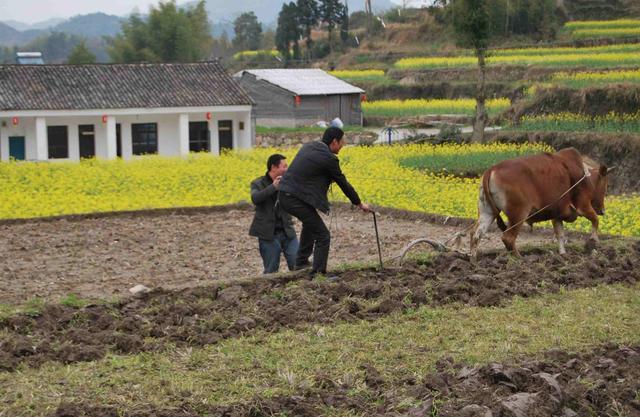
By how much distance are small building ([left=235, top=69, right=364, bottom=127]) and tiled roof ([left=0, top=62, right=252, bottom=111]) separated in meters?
8.63

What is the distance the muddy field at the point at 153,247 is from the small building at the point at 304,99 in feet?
88.5

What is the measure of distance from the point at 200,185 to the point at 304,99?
78.3ft

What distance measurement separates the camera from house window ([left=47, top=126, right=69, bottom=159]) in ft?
119

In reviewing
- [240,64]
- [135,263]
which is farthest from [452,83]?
[135,263]

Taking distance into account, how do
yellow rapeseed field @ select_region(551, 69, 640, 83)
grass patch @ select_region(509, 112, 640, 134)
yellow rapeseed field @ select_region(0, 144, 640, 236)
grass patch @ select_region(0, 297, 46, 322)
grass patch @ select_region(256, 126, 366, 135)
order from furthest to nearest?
grass patch @ select_region(256, 126, 366, 135), yellow rapeseed field @ select_region(551, 69, 640, 83), grass patch @ select_region(509, 112, 640, 134), yellow rapeseed field @ select_region(0, 144, 640, 236), grass patch @ select_region(0, 297, 46, 322)

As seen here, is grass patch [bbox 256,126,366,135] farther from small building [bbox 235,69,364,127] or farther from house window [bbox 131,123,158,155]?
house window [bbox 131,123,158,155]

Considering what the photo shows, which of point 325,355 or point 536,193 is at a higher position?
point 536,193

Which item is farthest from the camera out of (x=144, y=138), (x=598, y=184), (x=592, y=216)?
(x=144, y=138)

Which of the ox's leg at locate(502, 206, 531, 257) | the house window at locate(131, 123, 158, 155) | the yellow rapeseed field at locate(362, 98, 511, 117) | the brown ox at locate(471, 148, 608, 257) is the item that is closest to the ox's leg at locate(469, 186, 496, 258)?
the brown ox at locate(471, 148, 608, 257)

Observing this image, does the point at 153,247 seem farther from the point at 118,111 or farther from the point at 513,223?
the point at 118,111

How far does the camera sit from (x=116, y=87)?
119ft

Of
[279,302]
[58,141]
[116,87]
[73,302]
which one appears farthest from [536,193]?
[58,141]

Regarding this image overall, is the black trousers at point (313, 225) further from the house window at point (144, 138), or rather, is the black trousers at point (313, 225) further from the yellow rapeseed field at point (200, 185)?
the house window at point (144, 138)

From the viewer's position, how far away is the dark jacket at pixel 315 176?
1123 centimetres
